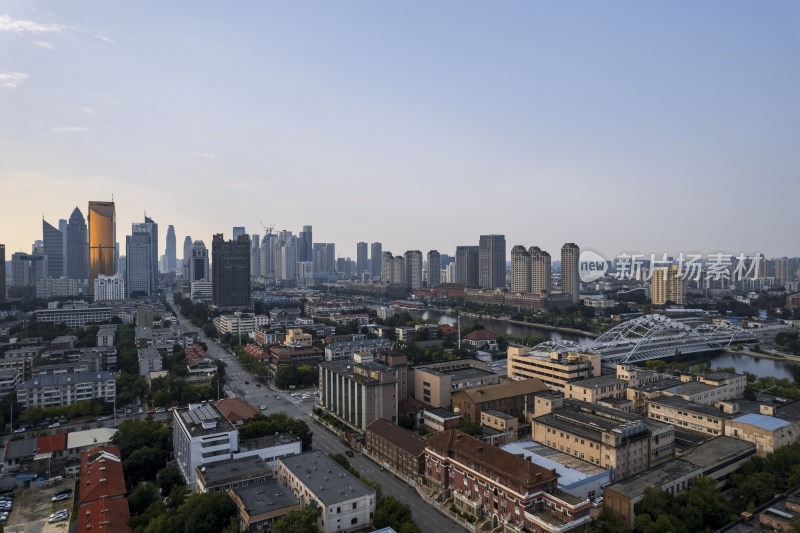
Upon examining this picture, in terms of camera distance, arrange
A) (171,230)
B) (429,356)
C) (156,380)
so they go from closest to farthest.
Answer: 1. (156,380)
2. (429,356)
3. (171,230)

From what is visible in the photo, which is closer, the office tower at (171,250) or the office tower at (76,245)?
the office tower at (76,245)

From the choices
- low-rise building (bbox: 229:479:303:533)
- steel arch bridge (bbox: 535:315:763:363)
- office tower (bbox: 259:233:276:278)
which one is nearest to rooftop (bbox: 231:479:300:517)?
low-rise building (bbox: 229:479:303:533)

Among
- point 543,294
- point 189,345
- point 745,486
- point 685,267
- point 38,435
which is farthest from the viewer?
point 543,294

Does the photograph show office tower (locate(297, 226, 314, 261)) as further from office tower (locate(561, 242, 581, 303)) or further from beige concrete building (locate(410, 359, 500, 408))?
beige concrete building (locate(410, 359, 500, 408))

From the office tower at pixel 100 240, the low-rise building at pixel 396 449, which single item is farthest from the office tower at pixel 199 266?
the low-rise building at pixel 396 449

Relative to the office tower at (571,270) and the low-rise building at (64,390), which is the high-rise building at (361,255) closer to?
the office tower at (571,270)

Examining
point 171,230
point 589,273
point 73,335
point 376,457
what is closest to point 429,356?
point 376,457

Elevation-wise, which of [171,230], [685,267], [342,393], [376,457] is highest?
[171,230]

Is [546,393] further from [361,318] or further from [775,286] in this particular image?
[775,286]
